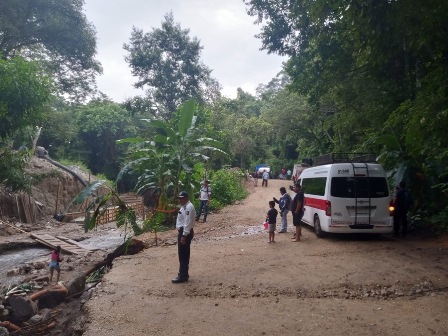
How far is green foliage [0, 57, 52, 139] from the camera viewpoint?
635 inches

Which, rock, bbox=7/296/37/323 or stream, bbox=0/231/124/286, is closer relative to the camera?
rock, bbox=7/296/37/323

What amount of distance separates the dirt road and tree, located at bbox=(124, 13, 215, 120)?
2422cm

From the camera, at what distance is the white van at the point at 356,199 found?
10648 mm

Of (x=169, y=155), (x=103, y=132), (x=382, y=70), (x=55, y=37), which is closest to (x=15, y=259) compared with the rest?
(x=169, y=155)

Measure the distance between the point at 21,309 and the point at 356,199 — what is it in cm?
794

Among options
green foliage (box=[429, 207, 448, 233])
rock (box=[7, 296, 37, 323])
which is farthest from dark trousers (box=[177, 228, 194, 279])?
green foliage (box=[429, 207, 448, 233])

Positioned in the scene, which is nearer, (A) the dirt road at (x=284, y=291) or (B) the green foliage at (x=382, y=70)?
Answer: (A) the dirt road at (x=284, y=291)

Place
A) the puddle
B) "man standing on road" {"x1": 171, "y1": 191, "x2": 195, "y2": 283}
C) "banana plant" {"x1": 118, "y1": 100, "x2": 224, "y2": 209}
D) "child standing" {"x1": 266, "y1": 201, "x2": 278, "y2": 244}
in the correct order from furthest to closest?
"banana plant" {"x1": 118, "y1": 100, "x2": 224, "y2": 209}, the puddle, "child standing" {"x1": 266, "y1": 201, "x2": 278, "y2": 244}, "man standing on road" {"x1": 171, "y1": 191, "x2": 195, "y2": 283}

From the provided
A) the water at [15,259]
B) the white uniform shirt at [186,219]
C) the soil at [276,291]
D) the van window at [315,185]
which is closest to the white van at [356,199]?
the van window at [315,185]

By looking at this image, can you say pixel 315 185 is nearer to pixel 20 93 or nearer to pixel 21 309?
pixel 21 309

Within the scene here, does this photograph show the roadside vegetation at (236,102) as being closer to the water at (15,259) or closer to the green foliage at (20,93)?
the green foliage at (20,93)

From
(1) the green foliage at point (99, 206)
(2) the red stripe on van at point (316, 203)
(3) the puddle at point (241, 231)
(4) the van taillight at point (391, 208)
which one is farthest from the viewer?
(3) the puddle at point (241, 231)

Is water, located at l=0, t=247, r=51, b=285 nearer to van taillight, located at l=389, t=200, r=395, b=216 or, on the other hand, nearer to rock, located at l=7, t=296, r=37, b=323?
rock, located at l=7, t=296, r=37, b=323

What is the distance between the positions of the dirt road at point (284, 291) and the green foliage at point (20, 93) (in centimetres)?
1003
